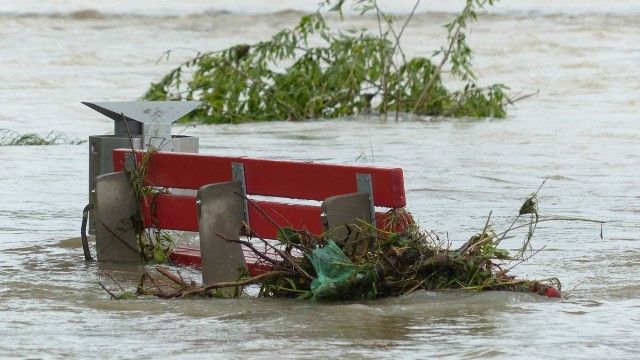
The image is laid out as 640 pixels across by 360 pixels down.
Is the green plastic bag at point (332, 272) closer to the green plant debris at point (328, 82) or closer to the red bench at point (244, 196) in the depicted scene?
the red bench at point (244, 196)

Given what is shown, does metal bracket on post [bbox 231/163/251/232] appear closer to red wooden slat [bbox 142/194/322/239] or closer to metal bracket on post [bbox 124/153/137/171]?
red wooden slat [bbox 142/194/322/239]

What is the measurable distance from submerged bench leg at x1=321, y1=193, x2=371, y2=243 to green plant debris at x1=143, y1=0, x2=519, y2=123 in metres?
9.72

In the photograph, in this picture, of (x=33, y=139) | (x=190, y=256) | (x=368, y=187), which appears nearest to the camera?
(x=368, y=187)

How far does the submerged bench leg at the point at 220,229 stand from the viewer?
699 cm

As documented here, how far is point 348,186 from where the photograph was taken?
264 inches

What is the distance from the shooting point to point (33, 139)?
50.0ft

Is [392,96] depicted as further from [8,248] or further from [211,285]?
[211,285]

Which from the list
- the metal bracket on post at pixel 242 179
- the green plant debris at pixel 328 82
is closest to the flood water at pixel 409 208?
the green plant debris at pixel 328 82

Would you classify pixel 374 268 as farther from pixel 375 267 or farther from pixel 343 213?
pixel 343 213

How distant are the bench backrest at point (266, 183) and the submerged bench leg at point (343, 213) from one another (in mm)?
75

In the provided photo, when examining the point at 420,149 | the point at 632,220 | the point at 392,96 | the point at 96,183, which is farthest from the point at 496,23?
the point at 96,183

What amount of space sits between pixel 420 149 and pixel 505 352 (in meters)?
9.18

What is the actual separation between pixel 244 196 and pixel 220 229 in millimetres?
235

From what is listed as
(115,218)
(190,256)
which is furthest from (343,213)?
(115,218)
